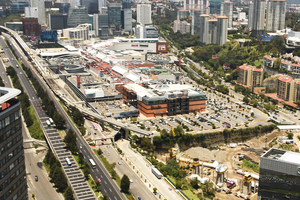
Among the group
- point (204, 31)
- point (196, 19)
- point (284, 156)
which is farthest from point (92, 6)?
point (284, 156)

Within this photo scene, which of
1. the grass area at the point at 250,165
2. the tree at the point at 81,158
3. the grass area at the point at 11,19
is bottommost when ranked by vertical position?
the grass area at the point at 250,165

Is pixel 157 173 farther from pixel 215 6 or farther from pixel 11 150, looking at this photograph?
pixel 215 6

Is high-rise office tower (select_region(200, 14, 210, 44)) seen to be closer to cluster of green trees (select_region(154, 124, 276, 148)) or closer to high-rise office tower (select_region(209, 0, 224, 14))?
high-rise office tower (select_region(209, 0, 224, 14))

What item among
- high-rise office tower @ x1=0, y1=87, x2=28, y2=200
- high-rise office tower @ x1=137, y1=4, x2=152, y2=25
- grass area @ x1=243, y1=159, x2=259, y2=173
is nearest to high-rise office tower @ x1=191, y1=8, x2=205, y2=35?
high-rise office tower @ x1=137, y1=4, x2=152, y2=25

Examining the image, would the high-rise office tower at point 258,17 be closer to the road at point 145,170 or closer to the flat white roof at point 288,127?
the flat white roof at point 288,127

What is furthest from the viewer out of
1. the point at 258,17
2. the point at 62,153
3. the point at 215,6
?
the point at 215,6

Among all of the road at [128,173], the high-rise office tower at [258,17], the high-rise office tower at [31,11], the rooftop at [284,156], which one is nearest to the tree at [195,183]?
the road at [128,173]

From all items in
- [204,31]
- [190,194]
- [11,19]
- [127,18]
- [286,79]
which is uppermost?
[127,18]

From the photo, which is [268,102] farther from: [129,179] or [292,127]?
[129,179]
